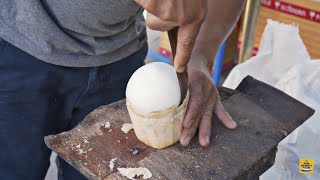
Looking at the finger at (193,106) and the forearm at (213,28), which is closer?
the finger at (193,106)

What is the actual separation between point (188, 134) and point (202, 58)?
0.24 metres

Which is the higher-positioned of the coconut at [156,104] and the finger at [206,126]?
the coconut at [156,104]

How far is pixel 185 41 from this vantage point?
651mm

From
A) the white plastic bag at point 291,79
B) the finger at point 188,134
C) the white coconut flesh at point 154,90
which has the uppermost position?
the white coconut flesh at point 154,90

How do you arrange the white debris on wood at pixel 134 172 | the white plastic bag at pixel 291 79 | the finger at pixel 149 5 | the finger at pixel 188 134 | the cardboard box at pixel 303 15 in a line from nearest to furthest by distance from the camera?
the finger at pixel 149 5 < the white debris on wood at pixel 134 172 < the finger at pixel 188 134 < the white plastic bag at pixel 291 79 < the cardboard box at pixel 303 15

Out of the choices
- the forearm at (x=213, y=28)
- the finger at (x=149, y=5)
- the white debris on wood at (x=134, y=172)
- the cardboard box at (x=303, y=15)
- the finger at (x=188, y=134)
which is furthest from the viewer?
the cardboard box at (x=303, y=15)

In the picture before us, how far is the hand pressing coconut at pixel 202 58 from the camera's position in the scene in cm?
64

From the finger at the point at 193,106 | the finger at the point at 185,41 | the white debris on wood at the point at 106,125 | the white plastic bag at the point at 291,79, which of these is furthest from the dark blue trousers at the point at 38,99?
the white plastic bag at the point at 291,79

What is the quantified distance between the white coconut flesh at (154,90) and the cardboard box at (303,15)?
1.31 meters

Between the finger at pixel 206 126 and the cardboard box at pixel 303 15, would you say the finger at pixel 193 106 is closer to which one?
the finger at pixel 206 126

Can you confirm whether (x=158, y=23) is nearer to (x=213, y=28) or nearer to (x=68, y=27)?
(x=68, y=27)

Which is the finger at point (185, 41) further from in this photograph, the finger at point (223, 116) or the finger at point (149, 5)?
the finger at point (223, 116)

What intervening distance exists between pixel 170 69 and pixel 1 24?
1.37ft

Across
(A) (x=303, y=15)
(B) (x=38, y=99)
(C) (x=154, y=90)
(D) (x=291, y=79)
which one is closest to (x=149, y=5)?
(C) (x=154, y=90)
